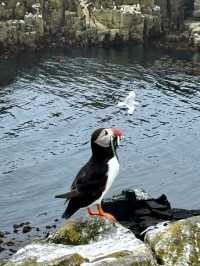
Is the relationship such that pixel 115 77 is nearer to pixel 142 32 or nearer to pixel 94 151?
pixel 142 32

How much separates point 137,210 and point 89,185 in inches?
577

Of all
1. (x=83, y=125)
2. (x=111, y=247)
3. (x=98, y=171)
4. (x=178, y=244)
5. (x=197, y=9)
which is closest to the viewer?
(x=178, y=244)

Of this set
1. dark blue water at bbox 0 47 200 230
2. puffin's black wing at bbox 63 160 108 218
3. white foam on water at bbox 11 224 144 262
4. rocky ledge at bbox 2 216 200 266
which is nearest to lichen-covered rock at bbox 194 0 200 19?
dark blue water at bbox 0 47 200 230

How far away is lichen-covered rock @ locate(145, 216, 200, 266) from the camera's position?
46.9 feet

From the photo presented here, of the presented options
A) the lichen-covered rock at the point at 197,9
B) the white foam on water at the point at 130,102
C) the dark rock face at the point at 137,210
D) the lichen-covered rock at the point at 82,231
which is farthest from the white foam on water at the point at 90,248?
the lichen-covered rock at the point at 197,9

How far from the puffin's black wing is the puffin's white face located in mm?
672

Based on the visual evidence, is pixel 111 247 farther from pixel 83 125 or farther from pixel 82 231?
pixel 83 125

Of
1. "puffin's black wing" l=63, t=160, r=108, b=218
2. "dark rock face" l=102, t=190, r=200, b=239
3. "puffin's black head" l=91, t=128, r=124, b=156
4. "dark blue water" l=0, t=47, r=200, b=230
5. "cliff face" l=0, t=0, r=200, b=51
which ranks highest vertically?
"puffin's black head" l=91, t=128, r=124, b=156

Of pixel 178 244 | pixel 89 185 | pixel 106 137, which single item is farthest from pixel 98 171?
pixel 178 244

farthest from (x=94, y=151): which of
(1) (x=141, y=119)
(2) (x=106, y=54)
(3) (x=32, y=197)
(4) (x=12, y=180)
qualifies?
(2) (x=106, y=54)

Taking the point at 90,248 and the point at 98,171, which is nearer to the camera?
the point at 90,248

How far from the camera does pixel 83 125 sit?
58656 mm

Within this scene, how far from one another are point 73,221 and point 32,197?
25513 millimetres

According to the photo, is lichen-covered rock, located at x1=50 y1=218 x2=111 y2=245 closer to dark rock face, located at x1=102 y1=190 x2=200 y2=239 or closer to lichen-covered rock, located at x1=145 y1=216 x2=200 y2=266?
lichen-covered rock, located at x1=145 y1=216 x2=200 y2=266
